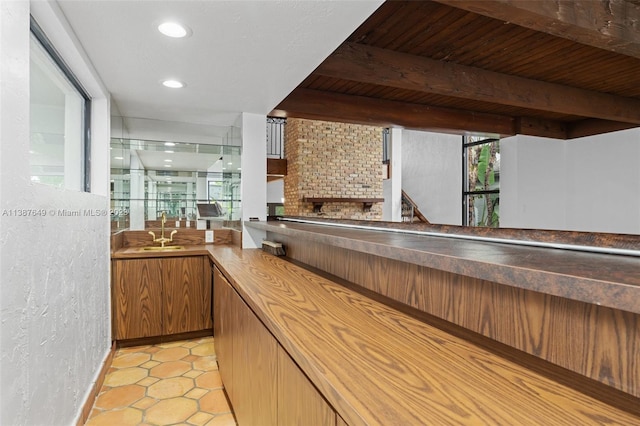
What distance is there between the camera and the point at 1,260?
108 centimetres

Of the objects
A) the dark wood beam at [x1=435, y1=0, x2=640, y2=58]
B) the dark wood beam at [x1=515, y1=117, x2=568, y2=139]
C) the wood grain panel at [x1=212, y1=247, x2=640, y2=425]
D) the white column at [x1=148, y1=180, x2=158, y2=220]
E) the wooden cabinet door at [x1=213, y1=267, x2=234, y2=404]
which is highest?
the dark wood beam at [x1=515, y1=117, x2=568, y2=139]

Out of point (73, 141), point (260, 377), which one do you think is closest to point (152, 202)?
point (73, 141)

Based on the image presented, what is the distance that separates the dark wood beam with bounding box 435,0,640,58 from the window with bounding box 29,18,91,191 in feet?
6.22

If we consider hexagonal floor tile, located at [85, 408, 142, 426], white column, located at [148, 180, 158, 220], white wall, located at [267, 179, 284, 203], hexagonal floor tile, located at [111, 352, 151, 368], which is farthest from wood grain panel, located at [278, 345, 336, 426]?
white wall, located at [267, 179, 284, 203]

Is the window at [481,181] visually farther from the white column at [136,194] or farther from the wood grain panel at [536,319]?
the wood grain panel at [536,319]

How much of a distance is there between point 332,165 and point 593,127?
431cm

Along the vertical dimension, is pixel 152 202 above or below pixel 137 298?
above

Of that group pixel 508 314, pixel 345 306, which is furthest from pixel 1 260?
pixel 508 314

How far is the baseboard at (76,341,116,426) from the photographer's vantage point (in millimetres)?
1949

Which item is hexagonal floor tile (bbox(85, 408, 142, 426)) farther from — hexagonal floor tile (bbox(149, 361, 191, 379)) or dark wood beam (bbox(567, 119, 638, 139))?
dark wood beam (bbox(567, 119, 638, 139))

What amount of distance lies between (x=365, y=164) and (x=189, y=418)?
20.8 feet

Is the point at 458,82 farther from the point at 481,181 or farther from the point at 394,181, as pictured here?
the point at 481,181

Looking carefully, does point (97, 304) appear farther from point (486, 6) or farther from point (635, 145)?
point (635, 145)

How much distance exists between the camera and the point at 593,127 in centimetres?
552
